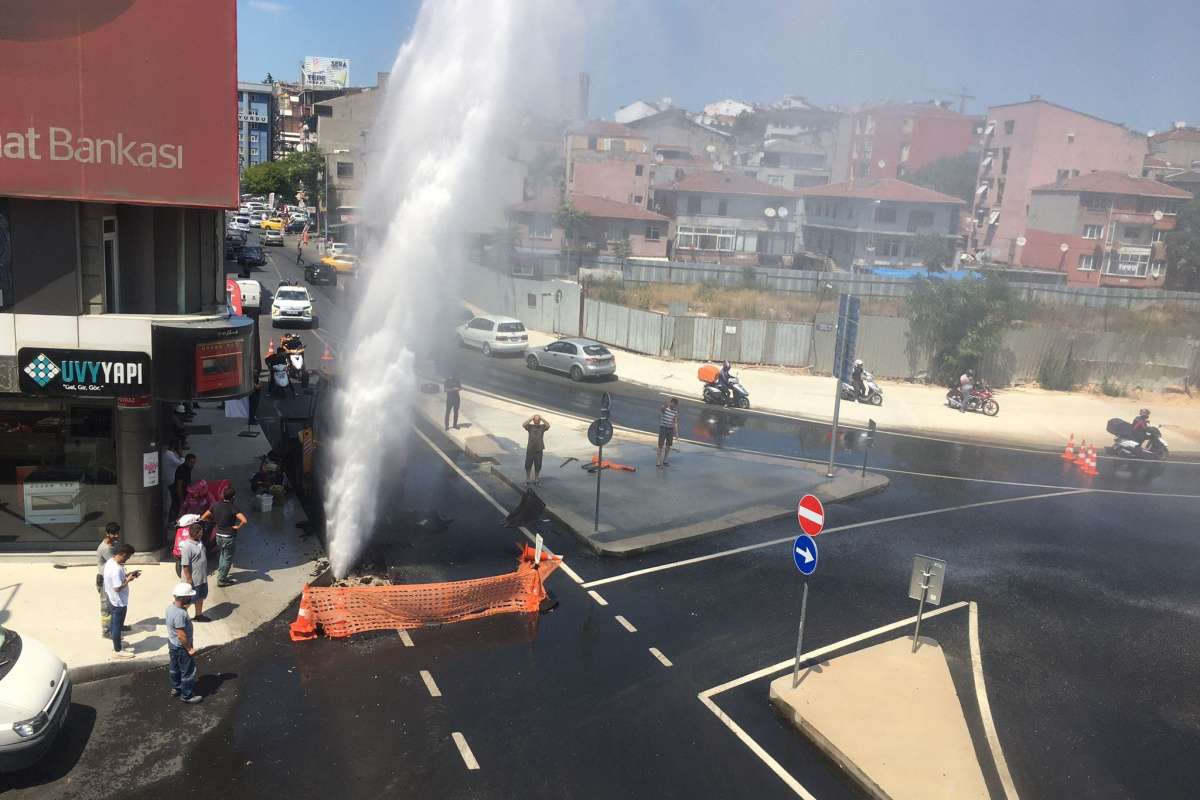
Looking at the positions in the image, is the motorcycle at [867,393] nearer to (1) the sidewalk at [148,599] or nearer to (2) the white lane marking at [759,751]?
(1) the sidewalk at [148,599]

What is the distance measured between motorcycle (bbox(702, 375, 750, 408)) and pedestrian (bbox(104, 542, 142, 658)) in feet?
71.0

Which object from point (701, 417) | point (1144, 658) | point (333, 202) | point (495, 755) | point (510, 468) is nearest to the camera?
point (495, 755)

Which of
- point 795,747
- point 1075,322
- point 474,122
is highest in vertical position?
point 474,122

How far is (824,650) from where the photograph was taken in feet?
38.5

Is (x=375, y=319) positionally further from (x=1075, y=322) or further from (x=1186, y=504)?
(x=1075, y=322)

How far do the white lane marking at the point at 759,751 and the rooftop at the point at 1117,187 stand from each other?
6931cm

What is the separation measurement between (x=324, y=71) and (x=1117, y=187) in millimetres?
163538

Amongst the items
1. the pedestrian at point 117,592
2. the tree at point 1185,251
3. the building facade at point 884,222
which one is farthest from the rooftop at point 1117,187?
A: the pedestrian at point 117,592

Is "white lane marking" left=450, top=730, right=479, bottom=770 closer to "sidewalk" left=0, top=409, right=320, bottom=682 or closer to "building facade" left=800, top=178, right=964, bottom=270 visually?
"sidewalk" left=0, top=409, right=320, bottom=682

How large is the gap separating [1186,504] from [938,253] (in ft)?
169

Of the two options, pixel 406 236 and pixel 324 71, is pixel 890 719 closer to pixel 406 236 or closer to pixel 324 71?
pixel 406 236

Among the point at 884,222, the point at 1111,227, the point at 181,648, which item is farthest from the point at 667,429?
the point at 1111,227

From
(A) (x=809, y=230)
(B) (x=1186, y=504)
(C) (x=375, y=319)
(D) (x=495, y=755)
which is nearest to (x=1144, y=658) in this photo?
(D) (x=495, y=755)

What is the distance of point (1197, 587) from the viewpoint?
601 inches
